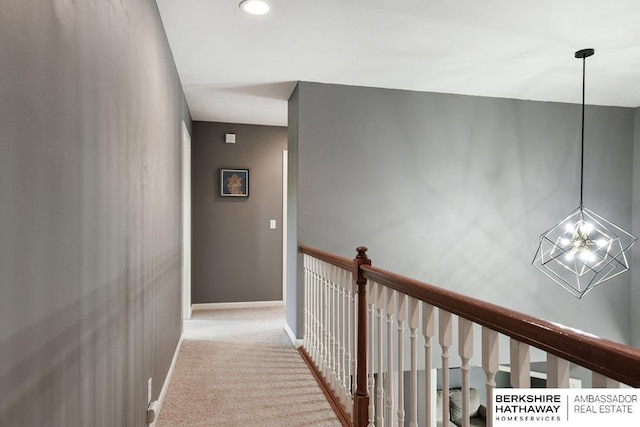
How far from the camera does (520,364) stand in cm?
100

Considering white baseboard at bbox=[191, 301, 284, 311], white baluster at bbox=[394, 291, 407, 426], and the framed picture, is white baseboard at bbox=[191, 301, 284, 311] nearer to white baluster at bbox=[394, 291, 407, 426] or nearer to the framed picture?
the framed picture

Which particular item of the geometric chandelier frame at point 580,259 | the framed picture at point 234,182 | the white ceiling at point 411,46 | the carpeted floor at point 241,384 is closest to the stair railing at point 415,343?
the carpeted floor at point 241,384

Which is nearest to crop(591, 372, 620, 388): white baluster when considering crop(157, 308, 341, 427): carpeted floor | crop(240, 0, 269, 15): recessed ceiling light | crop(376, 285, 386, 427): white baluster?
crop(376, 285, 386, 427): white baluster

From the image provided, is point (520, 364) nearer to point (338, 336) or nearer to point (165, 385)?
point (338, 336)

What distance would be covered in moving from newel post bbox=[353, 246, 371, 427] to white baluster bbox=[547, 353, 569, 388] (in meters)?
1.16

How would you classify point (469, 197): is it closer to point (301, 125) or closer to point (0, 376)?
point (301, 125)

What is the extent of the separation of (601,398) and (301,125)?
10.2ft

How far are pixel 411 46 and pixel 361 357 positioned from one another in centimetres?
212

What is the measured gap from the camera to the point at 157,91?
2.35 m

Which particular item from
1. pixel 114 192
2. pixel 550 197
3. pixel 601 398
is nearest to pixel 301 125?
pixel 114 192

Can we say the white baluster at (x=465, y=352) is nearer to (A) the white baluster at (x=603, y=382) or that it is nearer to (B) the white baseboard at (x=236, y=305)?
(A) the white baluster at (x=603, y=382)

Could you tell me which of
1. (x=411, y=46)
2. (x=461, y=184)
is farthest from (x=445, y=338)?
(x=461, y=184)

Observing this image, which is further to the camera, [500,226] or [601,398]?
[500,226]

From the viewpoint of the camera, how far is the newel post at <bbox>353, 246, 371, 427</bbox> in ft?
6.72
